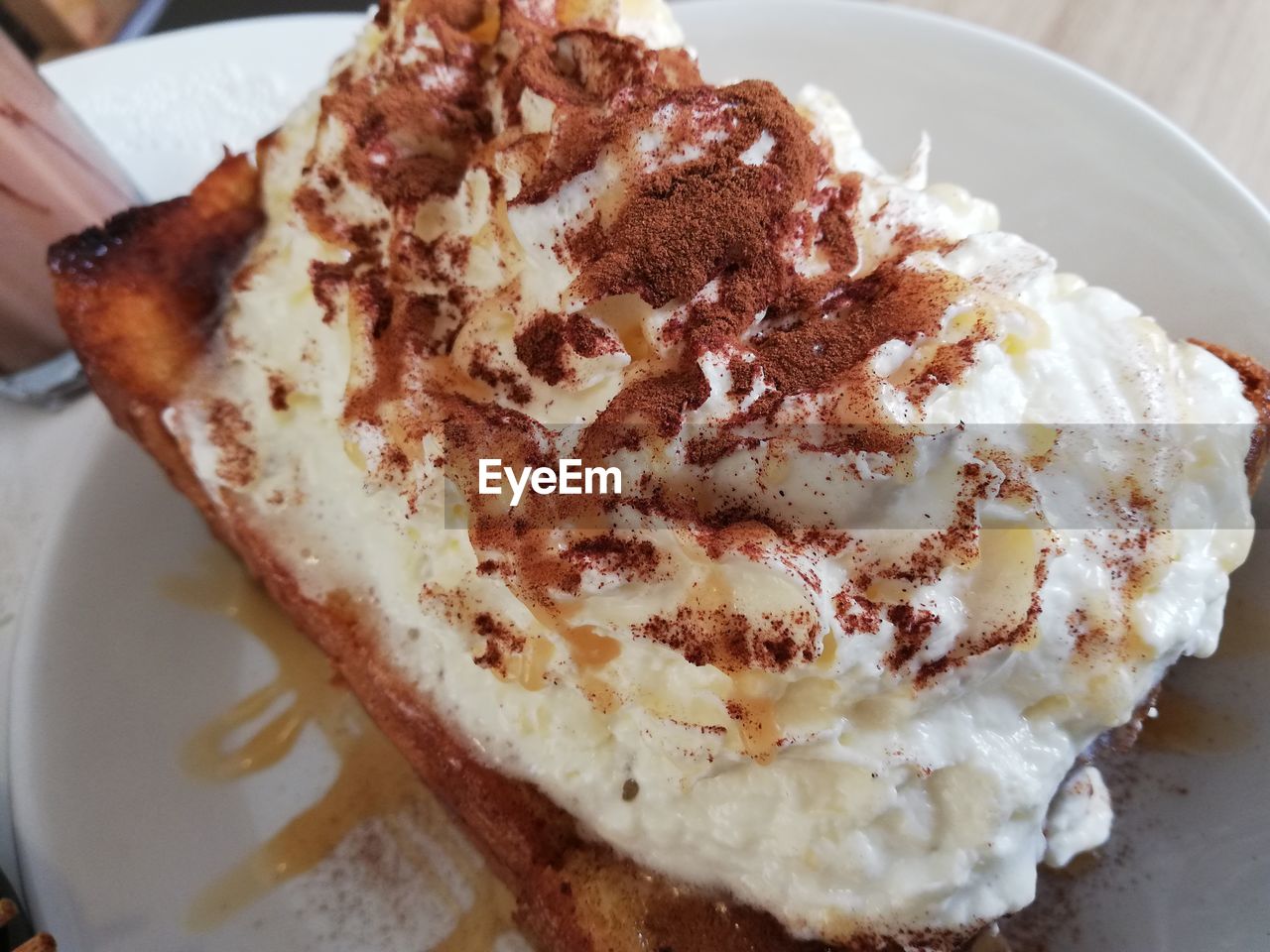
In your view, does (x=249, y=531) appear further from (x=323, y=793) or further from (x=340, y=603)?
(x=323, y=793)

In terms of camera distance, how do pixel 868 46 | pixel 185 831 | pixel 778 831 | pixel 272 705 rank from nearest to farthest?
1. pixel 778 831
2. pixel 185 831
3. pixel 272 705
4. pixel 868 46

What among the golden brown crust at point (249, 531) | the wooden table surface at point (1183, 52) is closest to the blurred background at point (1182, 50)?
the wooden table surface at point (1183, 52)

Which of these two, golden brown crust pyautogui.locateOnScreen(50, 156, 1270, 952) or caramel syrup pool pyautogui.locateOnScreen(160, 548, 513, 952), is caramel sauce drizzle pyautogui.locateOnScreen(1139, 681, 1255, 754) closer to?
golden brown crust pyautogui.locateOnScreen(50, 156, 1270, 952)

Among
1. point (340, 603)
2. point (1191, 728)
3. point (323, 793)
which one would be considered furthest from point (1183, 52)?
point (323, 793)

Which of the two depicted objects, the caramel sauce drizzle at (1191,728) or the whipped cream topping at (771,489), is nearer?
the whipped cream topping at (771,489)

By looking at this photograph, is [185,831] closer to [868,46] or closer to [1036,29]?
[868,46]

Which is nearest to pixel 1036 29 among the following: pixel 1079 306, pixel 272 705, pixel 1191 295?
pixel 1191 295

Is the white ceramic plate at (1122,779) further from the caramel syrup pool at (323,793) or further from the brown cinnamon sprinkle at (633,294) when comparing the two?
the brown cinnamon sprinkle at (633,294)
